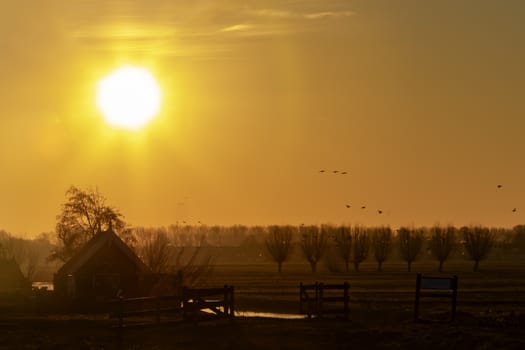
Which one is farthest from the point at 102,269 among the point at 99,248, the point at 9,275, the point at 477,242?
the point at 477,242

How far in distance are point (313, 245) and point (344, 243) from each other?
6.13m

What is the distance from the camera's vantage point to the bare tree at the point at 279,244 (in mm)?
150375

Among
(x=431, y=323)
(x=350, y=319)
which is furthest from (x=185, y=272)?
(x=431, y=323)

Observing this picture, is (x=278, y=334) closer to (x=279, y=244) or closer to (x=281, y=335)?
(x=281, y=335)

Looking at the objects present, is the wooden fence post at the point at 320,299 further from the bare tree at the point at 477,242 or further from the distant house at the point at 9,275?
the bare tree at the point at 477,242

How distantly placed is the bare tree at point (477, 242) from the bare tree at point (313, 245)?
2537 centimetres

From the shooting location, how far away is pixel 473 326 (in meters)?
29.7

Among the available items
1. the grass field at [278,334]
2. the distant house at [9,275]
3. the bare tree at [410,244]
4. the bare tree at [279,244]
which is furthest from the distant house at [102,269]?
the bare tree at [410,244]

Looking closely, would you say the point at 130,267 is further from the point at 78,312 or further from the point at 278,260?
the point at 278,260

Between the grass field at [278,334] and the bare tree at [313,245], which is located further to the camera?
the bare tree at [313,245]

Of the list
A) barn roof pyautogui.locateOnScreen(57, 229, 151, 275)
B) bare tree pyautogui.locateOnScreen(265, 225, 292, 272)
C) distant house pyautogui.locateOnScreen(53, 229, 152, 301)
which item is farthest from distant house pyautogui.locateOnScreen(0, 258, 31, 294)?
bare tree pyautogui.locateOnScreen(265, 225, 292, 272)

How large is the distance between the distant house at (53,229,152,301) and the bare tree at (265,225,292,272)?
299 ft

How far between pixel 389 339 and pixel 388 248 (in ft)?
431

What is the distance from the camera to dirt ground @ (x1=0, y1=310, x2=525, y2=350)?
27.0m
